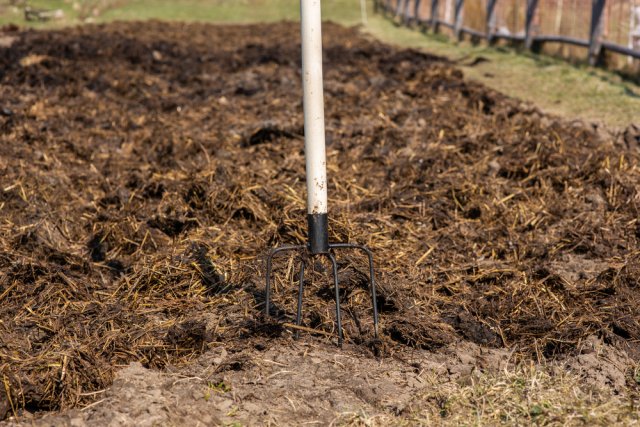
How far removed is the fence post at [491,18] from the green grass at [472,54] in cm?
44

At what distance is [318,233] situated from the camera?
421cm

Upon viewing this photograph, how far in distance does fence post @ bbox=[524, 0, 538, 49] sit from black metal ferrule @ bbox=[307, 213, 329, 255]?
1275cm

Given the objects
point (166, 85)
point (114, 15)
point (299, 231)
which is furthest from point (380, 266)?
point (114, 15)

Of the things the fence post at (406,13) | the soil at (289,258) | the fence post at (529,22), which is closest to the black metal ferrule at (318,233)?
the soil at (289,258)

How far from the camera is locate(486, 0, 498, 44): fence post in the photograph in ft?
59.6

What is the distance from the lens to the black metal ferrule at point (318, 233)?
13.8 ft

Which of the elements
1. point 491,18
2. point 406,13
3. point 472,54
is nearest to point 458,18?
point 491,18

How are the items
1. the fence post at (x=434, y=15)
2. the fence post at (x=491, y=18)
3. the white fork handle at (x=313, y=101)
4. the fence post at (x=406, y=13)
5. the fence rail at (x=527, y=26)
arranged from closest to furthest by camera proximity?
the white fork handle at (x=313, y=101)
the fence rail at (x=527, y=26)
the fence post at (x=491, y=18)
the fence post at (x=434, y=15)
the fence post at (x=406, y=13)

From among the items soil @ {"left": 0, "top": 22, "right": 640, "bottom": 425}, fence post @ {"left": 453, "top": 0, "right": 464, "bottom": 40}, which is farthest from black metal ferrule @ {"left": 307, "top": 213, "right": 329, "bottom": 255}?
fence post @ {"left": 453, "top": 0, "right": 464, "bottom": 40}

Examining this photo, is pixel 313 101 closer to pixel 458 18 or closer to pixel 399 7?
pixel 458 18

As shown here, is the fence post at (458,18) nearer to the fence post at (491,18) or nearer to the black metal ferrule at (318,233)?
the fence post at (491,18)

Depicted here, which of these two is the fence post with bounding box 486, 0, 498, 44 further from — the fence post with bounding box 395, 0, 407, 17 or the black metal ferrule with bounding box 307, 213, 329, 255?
the black metal ferrule with bounding box 307, 213, 329, 255

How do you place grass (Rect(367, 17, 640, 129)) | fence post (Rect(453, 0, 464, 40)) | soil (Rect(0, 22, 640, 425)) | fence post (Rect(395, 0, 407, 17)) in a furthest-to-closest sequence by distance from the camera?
fence post (Rect(395, 0, 407, 17)) < fence post (Rect(453, 0, 464, 40)) < grass (Rect(367, 17, 640, 129)) < soil (Rect(0, 22, 640, 425))

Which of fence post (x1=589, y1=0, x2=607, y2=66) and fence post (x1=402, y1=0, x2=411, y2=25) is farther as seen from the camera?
fence post (x1=402, y1=0, x2=411, y2=25)
